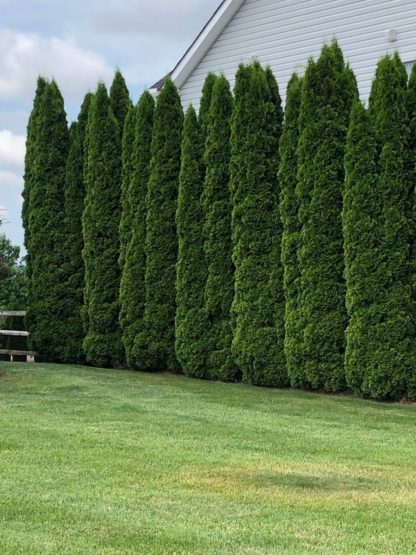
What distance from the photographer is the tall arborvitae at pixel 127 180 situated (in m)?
16.1

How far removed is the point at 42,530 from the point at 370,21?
13.6 m

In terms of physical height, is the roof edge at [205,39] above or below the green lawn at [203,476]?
above

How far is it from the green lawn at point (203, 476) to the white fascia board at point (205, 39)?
9.83m

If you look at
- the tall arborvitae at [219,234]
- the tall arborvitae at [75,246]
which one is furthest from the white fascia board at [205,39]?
the tall arborvitae at [219,234]

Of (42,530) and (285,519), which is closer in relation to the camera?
(42,530)

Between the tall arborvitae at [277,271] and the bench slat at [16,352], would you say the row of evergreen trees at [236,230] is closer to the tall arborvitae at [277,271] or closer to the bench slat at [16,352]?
the tall arborvitae at [277,271]

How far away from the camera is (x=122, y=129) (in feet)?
54.6

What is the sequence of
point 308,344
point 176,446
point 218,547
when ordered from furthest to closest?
1. point 308,344
2. point 176,446
3. point 218,547

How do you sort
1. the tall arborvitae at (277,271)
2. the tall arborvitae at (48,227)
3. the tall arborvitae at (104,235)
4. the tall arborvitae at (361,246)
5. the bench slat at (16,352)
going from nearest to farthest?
1. the tall arborvitae at (361,246)
2. the tall arborvitae at (277,271)
3. the tall arborvitae at (104,235)
4. the tall arborvitae at (48,227)
5. the bench slat at (16,352)

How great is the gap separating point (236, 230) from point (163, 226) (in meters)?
2.04

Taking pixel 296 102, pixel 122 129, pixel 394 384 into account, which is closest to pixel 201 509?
pixel 394 384

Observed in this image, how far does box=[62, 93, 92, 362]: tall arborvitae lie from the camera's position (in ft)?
56.8

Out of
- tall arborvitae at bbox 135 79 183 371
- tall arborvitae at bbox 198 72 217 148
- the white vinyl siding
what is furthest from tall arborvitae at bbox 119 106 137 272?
the white vinyl siding

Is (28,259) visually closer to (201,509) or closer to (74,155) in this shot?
(74,155)
